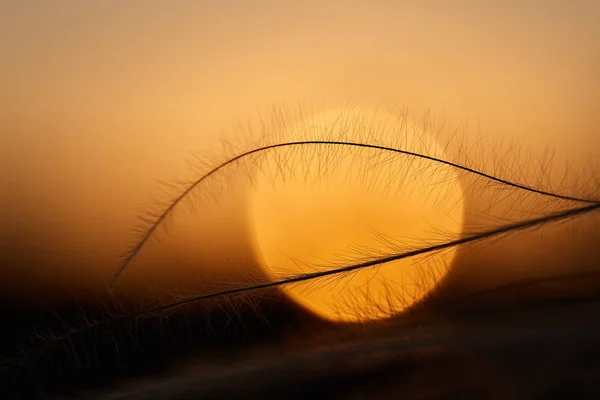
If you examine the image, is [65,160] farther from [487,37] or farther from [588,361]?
[588,361]

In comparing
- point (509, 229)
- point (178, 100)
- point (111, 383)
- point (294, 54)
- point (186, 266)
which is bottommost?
point (111, 383)

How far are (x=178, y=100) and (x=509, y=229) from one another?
85 cm

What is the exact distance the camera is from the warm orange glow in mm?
1086

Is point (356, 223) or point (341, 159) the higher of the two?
point (341, 159)

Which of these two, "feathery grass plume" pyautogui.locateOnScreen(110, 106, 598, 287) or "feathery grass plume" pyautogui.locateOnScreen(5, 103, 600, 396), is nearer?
"feathery grass plume" pyautogui.locateOnScreen(5, 103, 600, 396)

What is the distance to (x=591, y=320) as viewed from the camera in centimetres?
94

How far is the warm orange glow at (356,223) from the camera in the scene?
3.56ft

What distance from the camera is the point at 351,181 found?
1.24 meters

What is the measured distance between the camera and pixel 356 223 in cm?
124

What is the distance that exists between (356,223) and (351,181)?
0.08 m

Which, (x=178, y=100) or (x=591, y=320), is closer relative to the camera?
(x=591, y=320)

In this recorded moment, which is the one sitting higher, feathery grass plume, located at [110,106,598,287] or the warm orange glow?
feathery grass plume, located at [110,106,598,287]

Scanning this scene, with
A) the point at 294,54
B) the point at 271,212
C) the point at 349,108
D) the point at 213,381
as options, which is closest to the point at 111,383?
the point at 213,381

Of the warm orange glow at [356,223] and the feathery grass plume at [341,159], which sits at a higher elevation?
Answer: the feathery grass plume at [341,159]
